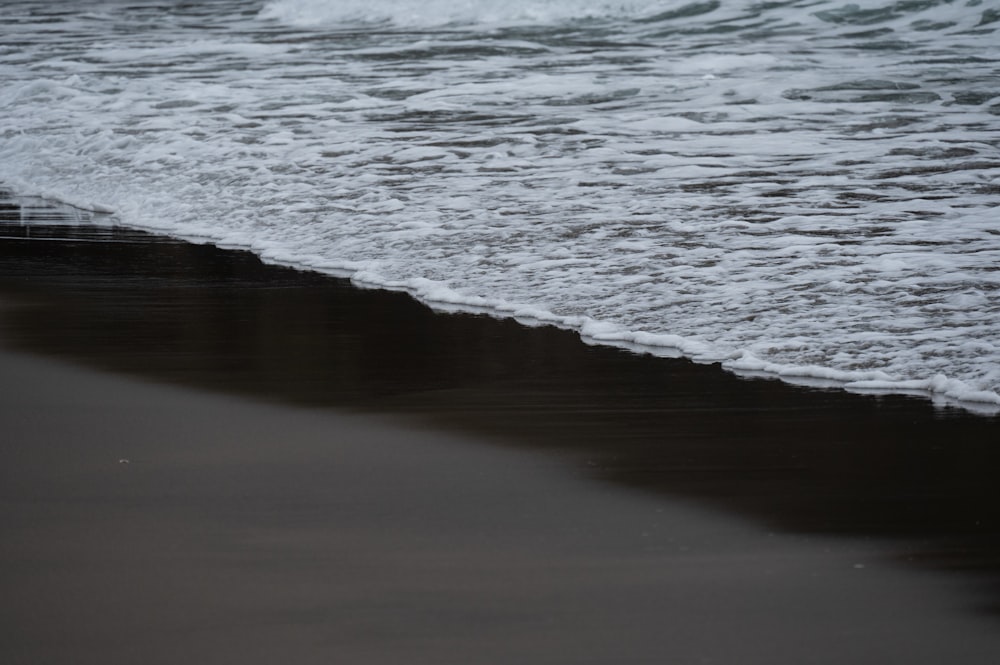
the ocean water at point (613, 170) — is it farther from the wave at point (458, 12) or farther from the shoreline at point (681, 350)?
the wave at point (458, 12)

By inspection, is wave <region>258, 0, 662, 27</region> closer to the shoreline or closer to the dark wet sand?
the shoreline

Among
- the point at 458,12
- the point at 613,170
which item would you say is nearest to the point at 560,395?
the point at 613,170

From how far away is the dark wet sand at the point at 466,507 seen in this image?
2.23 meters

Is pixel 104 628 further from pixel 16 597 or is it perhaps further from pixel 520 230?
pixel 520 230

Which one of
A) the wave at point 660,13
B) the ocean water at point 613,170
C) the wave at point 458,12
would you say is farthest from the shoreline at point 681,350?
the wave at point 458,12

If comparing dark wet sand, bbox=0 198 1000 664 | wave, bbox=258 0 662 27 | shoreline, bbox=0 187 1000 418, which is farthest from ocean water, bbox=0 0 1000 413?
wave, bbox=258 0 662 27

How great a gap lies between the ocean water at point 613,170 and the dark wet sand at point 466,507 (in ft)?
1.87

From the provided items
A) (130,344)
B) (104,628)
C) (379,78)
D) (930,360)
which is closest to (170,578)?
(104,628)

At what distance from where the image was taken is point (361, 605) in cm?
233

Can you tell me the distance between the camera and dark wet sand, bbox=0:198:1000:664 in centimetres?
223

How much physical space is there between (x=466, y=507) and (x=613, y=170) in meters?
4.75

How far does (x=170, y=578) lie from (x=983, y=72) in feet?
34.5

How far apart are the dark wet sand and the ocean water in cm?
57

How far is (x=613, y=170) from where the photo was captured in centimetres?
736
